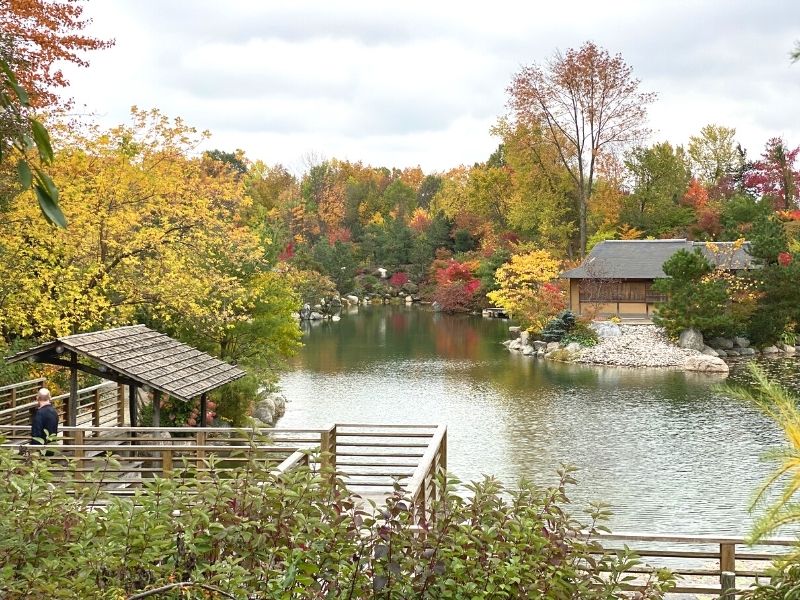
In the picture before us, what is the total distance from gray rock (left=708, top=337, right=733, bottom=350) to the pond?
2.12m

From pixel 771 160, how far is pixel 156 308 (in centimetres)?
3724

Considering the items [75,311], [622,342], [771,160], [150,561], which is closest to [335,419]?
[75,311]

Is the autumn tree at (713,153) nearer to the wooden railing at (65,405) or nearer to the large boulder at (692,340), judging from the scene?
the large boulder at (692,340)

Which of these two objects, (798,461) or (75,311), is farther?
(75,311)

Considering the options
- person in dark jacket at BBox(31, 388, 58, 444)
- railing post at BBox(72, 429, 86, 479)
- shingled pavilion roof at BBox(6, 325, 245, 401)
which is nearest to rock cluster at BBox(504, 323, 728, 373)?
shingled pavilion roof at BBox(6, 325, 245, 401)

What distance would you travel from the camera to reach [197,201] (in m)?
17.7

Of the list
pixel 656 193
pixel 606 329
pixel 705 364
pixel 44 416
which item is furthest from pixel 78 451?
pixel 656 193

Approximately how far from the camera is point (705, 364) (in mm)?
27016

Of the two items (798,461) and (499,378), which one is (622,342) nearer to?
(499,378)

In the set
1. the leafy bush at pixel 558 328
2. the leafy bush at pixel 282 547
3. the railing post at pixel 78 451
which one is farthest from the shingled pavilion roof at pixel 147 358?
the leafy bush at pixel 558 328

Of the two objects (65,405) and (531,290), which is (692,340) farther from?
(65,405)

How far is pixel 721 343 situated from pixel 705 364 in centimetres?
350

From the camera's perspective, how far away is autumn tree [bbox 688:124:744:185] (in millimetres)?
53656

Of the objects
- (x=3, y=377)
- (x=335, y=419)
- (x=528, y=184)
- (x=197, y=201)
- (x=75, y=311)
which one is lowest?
(x=335, y=419)
